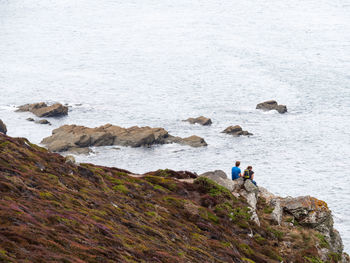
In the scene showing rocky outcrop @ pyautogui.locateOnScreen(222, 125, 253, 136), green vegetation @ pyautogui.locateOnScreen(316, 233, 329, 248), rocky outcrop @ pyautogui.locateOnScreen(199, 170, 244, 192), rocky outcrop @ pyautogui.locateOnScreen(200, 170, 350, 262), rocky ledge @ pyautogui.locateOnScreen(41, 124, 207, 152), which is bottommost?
rocky outcrop @ pyautogui.locateOnScreen(222, 125, 253, 136)

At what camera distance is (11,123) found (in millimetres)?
95062

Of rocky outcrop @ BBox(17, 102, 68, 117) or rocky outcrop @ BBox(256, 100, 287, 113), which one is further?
rocky outcrop @ BBox(256, 100, 287, 113)

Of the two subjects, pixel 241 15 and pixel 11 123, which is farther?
pixel 241 15

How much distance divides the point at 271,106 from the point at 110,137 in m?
39.7

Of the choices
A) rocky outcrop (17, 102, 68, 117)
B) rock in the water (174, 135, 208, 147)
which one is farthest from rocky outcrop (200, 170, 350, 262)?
rocky outcrop (17, 102, 68, 117)

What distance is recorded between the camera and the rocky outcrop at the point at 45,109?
10131cm

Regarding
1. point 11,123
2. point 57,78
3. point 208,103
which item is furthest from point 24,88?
point 208,103

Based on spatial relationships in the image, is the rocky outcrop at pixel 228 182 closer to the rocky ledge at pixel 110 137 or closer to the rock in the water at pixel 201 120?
the rocky ledge at pixel 110 137

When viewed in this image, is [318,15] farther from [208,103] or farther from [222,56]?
[208,103]

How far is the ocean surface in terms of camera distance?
8456 cm

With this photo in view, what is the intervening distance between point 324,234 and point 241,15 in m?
166

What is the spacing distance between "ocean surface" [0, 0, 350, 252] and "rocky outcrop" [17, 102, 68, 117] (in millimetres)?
1765

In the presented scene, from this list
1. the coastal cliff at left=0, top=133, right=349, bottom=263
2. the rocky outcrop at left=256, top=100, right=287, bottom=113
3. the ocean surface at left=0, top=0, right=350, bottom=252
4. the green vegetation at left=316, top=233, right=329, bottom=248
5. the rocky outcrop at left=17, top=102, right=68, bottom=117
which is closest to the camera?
the coastal cliff at left=0, top=133, right=349, bottom=263

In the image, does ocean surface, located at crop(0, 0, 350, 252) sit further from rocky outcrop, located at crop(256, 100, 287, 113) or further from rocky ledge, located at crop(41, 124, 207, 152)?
rocky ledge, located at crop(41, 124, 207, 152)
